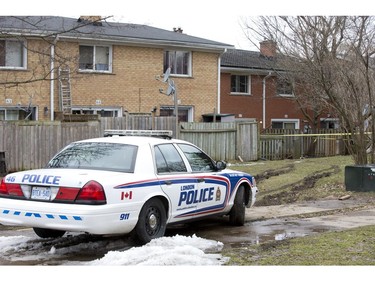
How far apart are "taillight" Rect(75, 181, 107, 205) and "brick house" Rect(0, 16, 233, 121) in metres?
14.4

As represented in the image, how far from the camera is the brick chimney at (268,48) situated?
28.2 meters

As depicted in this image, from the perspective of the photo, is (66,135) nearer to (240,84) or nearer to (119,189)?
(119,189)

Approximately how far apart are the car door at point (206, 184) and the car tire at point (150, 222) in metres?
0.89

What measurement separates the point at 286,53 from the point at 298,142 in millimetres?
4257

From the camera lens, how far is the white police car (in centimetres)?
701

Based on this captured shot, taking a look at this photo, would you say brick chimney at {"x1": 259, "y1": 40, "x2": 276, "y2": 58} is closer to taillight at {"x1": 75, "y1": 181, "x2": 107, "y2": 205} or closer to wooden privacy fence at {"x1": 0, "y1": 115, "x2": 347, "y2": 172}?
wooden privacy fence at {"x1": 0, "y1": 115, "x2": 347, "y2": 172}

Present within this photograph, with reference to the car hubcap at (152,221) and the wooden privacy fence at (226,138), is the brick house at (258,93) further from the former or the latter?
the car hubcap at (152,221)

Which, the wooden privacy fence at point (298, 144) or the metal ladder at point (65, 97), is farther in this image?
the wooden privacy fence at point (298, 144)

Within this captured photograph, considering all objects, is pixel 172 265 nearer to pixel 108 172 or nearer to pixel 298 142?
pixel 108 172

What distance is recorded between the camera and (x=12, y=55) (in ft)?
73.3

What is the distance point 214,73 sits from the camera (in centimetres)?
2753

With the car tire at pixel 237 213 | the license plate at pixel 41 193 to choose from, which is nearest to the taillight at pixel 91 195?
the license plate at pixel 41 193

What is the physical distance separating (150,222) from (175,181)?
785mm

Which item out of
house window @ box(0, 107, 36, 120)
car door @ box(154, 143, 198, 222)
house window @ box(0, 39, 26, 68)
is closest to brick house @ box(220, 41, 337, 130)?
house window @ box(0, 107, 36, 120)
